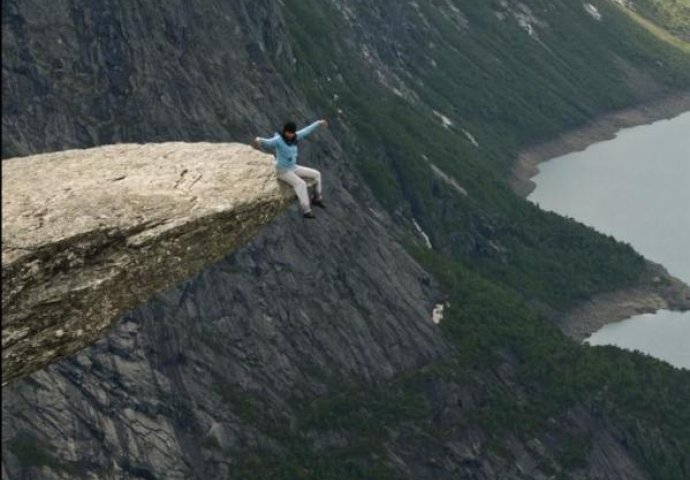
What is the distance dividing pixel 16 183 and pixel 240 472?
7963 centimetres

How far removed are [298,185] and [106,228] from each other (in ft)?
27.7

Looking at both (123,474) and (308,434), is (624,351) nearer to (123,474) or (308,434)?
(308,434)

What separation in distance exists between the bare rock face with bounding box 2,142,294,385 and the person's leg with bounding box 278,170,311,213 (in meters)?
0.62

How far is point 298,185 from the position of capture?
38.7m

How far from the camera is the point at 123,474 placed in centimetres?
10269

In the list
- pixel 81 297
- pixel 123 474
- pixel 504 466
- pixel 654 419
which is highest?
pixel 81 297

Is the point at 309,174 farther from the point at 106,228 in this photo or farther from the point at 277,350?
the point at 277,350

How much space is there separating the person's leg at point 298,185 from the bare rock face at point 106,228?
0.62 m

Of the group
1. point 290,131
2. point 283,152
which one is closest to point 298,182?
point 283,152

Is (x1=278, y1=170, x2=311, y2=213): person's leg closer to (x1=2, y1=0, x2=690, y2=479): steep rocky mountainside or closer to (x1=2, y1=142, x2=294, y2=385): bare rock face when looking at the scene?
(x1=2, y1=142, x2=294, y2=385): bare rock face

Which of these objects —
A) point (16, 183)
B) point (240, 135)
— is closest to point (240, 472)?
point (240, 135)

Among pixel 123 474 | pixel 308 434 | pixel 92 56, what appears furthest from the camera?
pixel 92 56

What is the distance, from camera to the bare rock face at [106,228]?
30016 mm

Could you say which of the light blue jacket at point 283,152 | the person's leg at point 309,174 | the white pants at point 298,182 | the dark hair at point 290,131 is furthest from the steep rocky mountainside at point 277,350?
the light blue jacket at point 283,152
